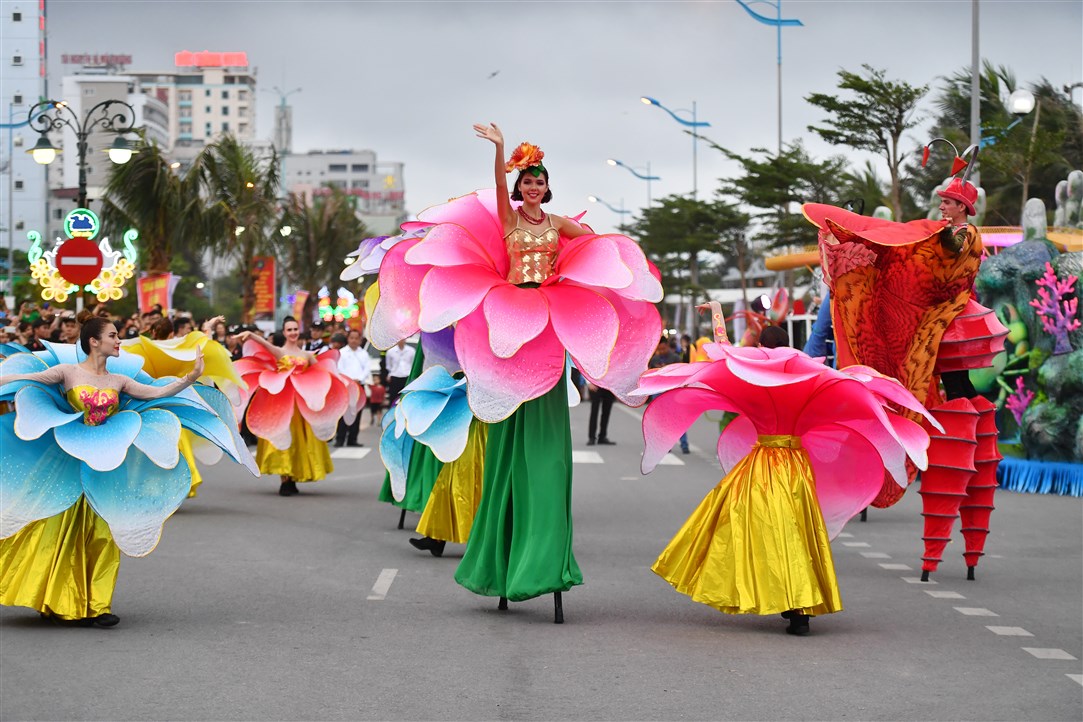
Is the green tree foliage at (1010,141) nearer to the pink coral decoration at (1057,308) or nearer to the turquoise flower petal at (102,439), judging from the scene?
the pink coral decoration at (1057,308)

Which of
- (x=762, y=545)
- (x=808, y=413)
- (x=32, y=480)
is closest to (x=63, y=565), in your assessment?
(x=32, y=480)

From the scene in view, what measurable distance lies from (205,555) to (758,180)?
122 feet

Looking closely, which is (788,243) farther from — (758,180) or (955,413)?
(955,413)

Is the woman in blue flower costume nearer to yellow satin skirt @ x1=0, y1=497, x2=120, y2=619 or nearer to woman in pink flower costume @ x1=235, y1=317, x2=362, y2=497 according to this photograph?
yellow satin skirt @ x1=0, y1=497, x2=120, y2=619

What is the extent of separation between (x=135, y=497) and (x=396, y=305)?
5.83 ft

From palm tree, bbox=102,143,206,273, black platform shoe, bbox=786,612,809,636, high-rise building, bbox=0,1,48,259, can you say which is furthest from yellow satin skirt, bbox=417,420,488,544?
high-rise building, bbox=0,1,48,259

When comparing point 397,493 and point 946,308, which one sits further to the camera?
point 397,493

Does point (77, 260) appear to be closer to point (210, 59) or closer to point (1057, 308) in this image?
point (1057, 308)

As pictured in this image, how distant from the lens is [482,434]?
11.5 meters

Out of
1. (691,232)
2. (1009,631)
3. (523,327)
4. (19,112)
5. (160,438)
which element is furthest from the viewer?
(691,232)

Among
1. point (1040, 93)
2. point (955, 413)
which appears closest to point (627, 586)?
point (955, 413)

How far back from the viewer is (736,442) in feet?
30.1

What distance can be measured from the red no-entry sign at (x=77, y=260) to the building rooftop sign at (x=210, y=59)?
574 feet

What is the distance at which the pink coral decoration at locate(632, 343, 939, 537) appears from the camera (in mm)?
8305
